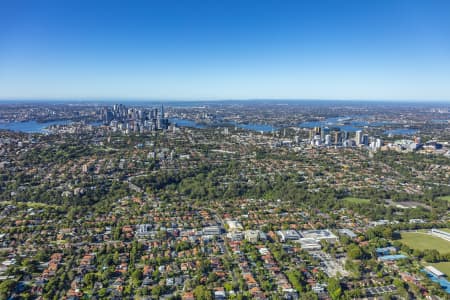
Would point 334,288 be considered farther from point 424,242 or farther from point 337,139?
point 337,139

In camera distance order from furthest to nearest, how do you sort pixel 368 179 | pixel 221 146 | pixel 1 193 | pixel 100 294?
1. pixel 221 146
2. pixel 368 179
3. pixel 1 193
4. pixel 100 294

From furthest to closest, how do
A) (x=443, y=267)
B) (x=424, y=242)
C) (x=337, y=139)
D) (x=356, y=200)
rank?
(x=337, y=139) < (x=356, y=200) < (x=424, y=242) < (x=443, y=267)

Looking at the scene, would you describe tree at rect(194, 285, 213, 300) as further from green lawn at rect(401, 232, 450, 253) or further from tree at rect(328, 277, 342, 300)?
green lawn at rect(401, 232, 450, 253)

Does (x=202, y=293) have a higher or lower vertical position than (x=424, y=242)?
higher

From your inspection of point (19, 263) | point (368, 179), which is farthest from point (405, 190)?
point (19, 263)

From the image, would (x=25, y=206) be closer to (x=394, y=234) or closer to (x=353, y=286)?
(x=353, y=286)

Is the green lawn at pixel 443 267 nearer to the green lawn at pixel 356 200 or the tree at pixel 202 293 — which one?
the green lawn at pixel 356 200

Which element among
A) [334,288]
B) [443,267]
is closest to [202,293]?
[334,288]

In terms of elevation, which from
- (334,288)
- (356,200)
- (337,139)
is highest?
(337,139)

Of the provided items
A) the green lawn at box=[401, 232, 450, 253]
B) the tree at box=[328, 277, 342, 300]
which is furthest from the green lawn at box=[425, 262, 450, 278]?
the tree at box=[328, 277, 342, 300]
